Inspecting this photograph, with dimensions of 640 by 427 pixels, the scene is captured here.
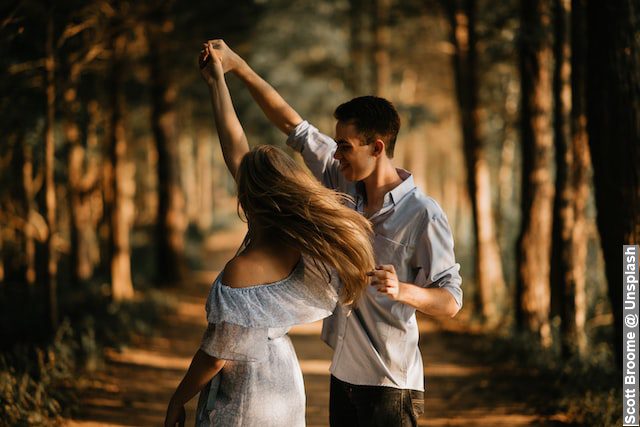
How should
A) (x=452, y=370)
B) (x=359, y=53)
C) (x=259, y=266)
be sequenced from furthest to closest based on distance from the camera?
(x=359, y=53)
(x=452, y=370)
(x=259, y=266)

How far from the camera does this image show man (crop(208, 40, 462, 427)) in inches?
116

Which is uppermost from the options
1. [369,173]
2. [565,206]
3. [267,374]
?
[565,206]

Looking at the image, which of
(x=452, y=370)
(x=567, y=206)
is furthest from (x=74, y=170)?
(x=567, y=206)

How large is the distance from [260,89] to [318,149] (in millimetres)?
440

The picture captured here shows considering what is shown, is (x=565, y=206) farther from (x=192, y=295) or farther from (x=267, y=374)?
(x=192, y=295)

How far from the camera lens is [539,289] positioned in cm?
951

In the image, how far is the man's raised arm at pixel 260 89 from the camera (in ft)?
11.3

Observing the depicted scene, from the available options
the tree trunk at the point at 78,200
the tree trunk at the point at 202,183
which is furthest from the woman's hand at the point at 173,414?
the tree trunk at the point at 202,183

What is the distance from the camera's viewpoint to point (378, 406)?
9.95 feet

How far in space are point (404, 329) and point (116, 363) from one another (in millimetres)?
6586

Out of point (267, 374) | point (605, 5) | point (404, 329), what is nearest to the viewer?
point (267, 374)

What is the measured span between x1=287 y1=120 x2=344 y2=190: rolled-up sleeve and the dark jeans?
1.07 metres

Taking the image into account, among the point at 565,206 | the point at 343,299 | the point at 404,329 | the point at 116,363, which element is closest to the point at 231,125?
the point at 343,299

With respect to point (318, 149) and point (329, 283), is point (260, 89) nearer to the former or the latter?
point (318, 149)
